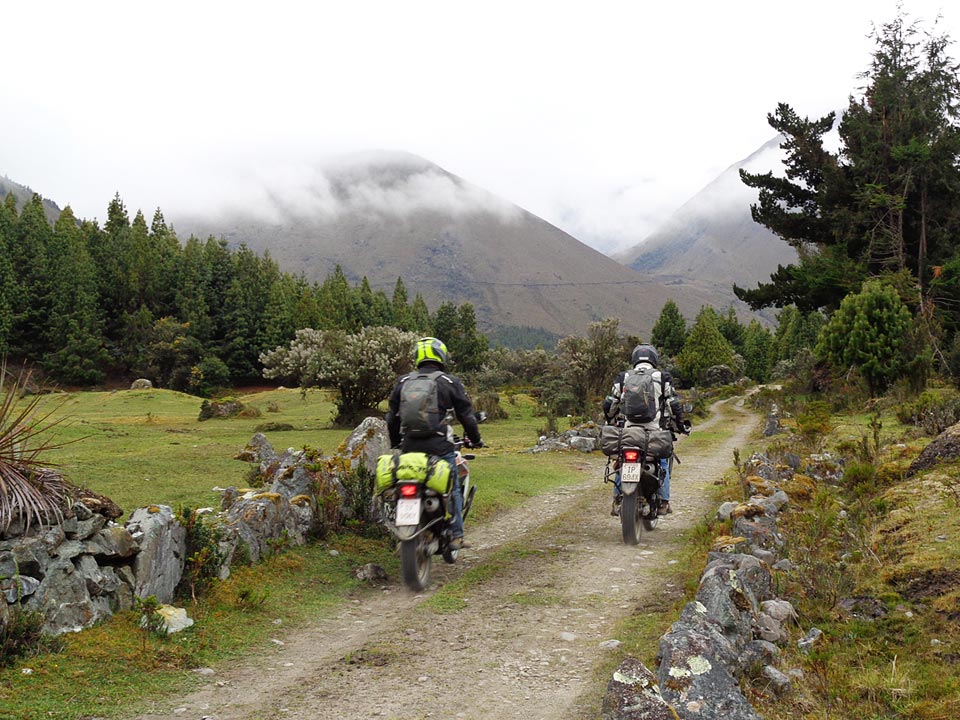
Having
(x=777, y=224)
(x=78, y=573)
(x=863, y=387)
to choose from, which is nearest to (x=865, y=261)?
(x=777, y=224)

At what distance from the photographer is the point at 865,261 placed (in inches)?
1265

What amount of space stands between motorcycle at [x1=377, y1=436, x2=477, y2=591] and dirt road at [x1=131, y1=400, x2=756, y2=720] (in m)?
0.33

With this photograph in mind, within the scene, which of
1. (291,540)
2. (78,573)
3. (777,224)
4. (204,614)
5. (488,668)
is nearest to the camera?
(488,668)

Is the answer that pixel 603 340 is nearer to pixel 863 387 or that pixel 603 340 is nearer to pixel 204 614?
pixel 863 387

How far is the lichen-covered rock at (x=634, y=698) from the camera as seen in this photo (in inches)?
141

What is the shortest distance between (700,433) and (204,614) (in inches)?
949

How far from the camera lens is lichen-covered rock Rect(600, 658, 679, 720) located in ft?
11.7

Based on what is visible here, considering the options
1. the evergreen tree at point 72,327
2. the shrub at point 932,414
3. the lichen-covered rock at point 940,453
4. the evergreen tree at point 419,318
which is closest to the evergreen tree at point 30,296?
the evergreen tree at point 72,327

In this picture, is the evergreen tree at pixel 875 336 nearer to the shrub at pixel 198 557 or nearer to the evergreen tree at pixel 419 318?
the shrub at pixel 198 557

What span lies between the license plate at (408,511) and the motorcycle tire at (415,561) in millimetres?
237

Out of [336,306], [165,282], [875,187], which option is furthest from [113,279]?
[875,187]

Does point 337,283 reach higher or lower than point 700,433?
higher

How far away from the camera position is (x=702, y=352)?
75562mm

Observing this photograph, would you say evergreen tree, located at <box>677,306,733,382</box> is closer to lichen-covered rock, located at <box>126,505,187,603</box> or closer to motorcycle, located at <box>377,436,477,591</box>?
motorcycle, located at <box>377,436,477,591</box>
